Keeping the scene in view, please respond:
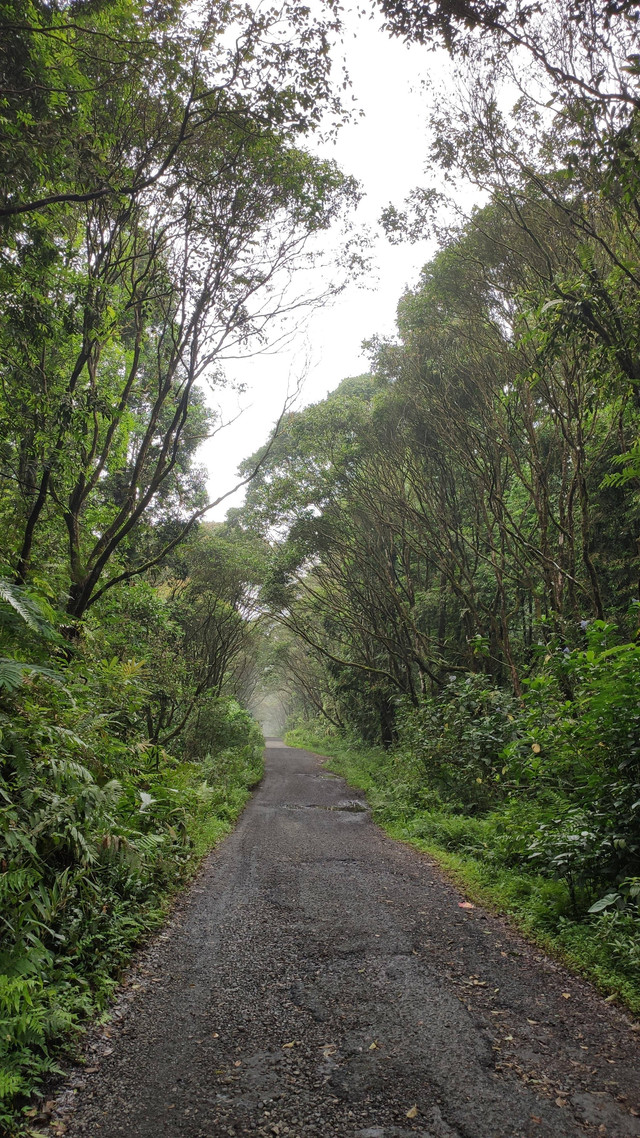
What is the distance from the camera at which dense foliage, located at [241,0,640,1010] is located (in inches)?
187

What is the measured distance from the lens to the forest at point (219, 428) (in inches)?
160

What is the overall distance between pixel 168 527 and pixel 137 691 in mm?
9862

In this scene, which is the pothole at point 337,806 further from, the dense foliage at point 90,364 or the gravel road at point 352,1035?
the gravel road at point 352,1035

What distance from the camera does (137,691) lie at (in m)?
6.55

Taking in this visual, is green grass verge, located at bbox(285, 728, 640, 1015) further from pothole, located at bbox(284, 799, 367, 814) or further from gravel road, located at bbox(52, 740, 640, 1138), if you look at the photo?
pothole, located at bbox(284, 799, 367, 814)

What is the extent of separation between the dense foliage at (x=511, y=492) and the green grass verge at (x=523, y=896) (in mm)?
39

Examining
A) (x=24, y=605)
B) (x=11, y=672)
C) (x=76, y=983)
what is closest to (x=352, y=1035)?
(x=76, y=983)

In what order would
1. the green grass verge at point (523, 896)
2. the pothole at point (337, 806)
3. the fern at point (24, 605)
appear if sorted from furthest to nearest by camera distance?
1. the pothole at point (337, 806)
2. the fern at point (24, 605)
3. the green grass verge at point (523, 896)

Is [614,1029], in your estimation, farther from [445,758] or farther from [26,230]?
[26,230]

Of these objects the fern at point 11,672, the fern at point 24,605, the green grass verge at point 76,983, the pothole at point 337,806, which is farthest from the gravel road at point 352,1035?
the pothole at point 337,806

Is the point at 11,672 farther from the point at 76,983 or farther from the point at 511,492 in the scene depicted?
the point at 511,492

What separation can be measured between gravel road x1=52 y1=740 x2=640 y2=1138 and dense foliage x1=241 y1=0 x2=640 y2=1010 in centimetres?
81

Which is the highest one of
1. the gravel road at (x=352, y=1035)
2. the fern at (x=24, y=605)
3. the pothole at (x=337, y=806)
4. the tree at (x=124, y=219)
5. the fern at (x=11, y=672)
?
the tree at (x=124, y=219)

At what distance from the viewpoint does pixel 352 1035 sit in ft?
10.6
